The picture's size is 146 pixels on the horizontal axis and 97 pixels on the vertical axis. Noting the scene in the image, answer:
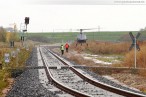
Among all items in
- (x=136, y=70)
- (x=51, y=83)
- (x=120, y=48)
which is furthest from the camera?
(x=120, y=48)

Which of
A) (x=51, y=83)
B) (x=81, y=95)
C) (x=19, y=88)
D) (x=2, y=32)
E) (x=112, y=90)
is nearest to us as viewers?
(x=81, y=95)

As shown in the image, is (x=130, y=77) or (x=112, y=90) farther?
(x=130, y=77)

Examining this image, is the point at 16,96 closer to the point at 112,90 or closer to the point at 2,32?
the point at 112,90

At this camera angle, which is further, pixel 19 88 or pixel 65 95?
pixel 19 88

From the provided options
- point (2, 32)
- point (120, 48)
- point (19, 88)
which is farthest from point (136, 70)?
point (2, 32)

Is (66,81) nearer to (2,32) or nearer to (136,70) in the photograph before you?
(136,70)

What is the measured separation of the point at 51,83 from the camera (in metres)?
18.6

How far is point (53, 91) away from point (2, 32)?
111465 mm

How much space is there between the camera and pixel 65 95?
14.5 metres

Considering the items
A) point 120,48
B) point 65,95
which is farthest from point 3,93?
point 120,48

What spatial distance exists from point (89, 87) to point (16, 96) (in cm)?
374

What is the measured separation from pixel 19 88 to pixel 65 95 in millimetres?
3028

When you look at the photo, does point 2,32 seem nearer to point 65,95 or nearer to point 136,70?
point 136,70

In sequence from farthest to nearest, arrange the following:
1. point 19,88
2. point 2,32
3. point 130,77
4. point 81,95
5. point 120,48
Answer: point 2,32
point 120,48
point 130,77
point 19,88
point 81,95
